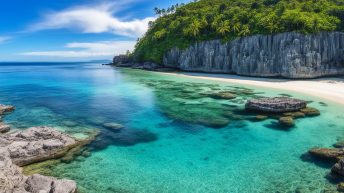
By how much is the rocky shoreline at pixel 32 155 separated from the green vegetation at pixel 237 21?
158 ft

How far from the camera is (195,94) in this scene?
40562 mm

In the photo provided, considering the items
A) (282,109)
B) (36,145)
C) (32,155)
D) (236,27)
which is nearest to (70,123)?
(36,145)

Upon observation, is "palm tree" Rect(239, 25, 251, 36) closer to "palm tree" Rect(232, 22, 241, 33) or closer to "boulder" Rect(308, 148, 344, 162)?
"palm tree" Rect(232, 22, 241, 33)

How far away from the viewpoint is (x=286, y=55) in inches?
2069

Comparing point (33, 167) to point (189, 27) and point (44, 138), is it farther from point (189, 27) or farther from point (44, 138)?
point (189, 27)

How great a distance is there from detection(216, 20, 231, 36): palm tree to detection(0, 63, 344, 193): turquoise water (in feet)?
119

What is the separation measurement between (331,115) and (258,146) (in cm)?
1236

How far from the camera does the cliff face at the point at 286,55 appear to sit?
5169cm

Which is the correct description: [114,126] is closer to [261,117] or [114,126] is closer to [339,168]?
[261,117]

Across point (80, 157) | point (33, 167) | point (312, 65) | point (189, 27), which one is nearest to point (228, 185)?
point (80, 157)

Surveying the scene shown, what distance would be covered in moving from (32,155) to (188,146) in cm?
1002

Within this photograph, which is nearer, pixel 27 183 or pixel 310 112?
pixel 27 183

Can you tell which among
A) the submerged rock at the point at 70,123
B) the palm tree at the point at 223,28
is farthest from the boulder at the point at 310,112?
the palm tree at the point at 223,28

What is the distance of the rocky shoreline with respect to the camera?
40.4 ft
